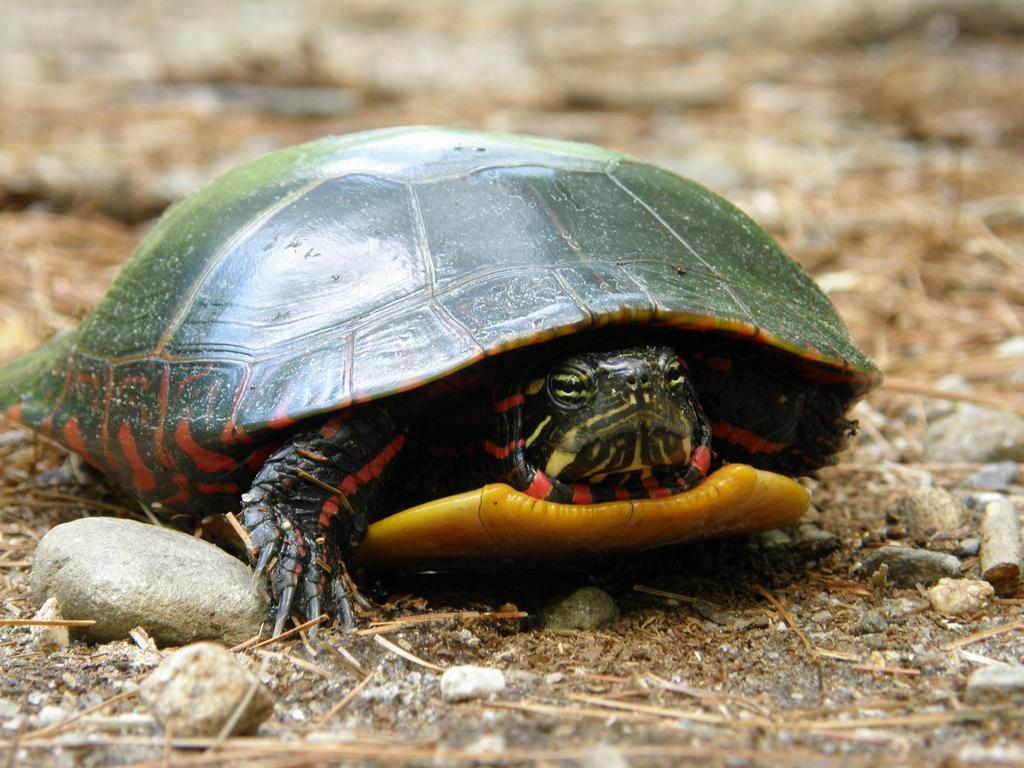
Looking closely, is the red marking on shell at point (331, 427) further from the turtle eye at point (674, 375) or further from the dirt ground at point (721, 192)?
the turtle eye at point (674, 375)

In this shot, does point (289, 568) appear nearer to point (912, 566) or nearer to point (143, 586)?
point (143, 586)

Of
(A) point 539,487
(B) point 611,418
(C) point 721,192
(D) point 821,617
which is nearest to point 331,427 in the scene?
(A) point 539,487

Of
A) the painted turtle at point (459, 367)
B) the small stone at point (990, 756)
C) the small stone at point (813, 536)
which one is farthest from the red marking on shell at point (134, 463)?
the small stone at point (990, 756)

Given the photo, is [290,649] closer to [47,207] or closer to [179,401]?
[179,401]

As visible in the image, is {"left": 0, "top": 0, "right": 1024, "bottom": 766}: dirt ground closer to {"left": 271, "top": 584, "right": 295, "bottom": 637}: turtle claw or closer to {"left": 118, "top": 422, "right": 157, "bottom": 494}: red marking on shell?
{"left": 271, "top": 584, "right": 295, "bottom": 637}: turtle claw

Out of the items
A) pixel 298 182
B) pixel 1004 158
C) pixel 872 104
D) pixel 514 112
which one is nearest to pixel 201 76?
pixel 514 112

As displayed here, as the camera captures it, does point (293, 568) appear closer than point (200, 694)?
No
